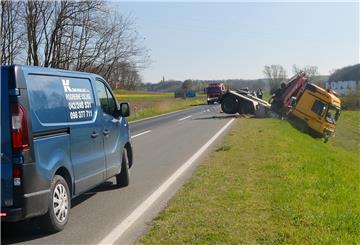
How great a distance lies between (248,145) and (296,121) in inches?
539

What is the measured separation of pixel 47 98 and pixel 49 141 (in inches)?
21.3

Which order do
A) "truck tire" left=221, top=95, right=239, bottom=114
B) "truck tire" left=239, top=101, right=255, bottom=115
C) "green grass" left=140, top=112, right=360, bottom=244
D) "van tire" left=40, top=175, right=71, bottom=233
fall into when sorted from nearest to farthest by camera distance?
"green grass" left=140, top=112, right=360, bottom=244, "van tire" left=40, top=175, right=71, bottom=233, "truck tire" left=239, top=101, right=255, bottom=115, "truck tire" left=221, top=95, right=239, bottom=114

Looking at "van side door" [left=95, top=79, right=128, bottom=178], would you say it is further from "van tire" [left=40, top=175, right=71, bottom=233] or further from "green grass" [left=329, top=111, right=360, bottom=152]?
"green grass" [left=329, top=111, right=360, bottom=152]

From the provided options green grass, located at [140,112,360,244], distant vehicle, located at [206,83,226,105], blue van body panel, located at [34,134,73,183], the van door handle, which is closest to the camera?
green grass, located at [140,112,360,244]

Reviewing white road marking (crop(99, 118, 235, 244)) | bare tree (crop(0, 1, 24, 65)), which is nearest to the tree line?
bare tree (crop(0, 1, 24, 65))

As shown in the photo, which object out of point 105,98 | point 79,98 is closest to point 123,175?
point 105,98

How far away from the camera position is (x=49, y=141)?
612cm

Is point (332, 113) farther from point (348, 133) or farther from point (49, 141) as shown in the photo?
point (49, 141)

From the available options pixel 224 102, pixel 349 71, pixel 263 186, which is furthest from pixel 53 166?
pixel 349 71

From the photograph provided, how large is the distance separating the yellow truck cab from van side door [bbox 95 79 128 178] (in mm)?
19451

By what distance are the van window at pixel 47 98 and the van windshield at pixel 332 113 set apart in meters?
21.9

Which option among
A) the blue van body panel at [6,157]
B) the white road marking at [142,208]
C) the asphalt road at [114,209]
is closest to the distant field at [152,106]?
the asphalt road at [114,209]

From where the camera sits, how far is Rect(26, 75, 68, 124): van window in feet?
19.6

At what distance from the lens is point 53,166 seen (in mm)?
6137
